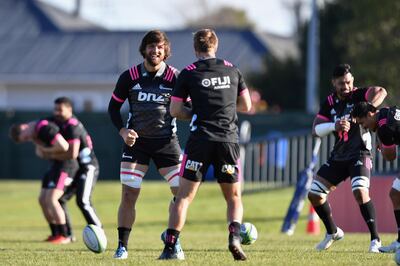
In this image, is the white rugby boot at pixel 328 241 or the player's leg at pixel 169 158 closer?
the player's leg at pixel 169 158

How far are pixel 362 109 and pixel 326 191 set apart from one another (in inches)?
72.8

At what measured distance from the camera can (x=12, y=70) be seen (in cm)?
5331

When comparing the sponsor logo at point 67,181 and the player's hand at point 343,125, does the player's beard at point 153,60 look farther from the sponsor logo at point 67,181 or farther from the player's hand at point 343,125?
the sponsor logo at point 67,181

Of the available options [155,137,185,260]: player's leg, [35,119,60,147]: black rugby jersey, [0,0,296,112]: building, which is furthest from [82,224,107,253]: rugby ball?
[0,0,296,112]: building

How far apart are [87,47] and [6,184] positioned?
23.0 metres

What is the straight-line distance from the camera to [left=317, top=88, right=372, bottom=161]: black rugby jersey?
12.5 meters

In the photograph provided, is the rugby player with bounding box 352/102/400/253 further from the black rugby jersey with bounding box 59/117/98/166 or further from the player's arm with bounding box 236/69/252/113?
the black rugby jersey with bounding box 59/117/98/166

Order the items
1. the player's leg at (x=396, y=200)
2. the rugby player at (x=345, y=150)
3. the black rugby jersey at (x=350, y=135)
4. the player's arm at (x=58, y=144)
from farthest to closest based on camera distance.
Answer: the player's arm at (x=58, y=144), the black rugby jersey at (x=350, y=135), the rugby player at (x=345, y=150), the player's leg at (x=396, y=200)

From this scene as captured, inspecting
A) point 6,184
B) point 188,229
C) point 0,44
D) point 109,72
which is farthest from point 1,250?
point 0,44

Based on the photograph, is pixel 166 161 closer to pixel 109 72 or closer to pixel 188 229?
pixel 188 229

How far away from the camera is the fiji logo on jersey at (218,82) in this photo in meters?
10.4

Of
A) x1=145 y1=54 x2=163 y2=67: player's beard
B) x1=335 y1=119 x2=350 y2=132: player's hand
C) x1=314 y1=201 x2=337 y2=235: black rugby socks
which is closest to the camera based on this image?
x1=145 y1=54 x2=163 y2=67: player's beard

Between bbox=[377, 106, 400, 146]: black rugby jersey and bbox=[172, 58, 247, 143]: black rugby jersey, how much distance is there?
1667mm

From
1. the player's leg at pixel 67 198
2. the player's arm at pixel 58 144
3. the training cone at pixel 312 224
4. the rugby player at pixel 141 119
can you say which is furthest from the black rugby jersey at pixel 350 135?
the training cone at pixel 312 224
